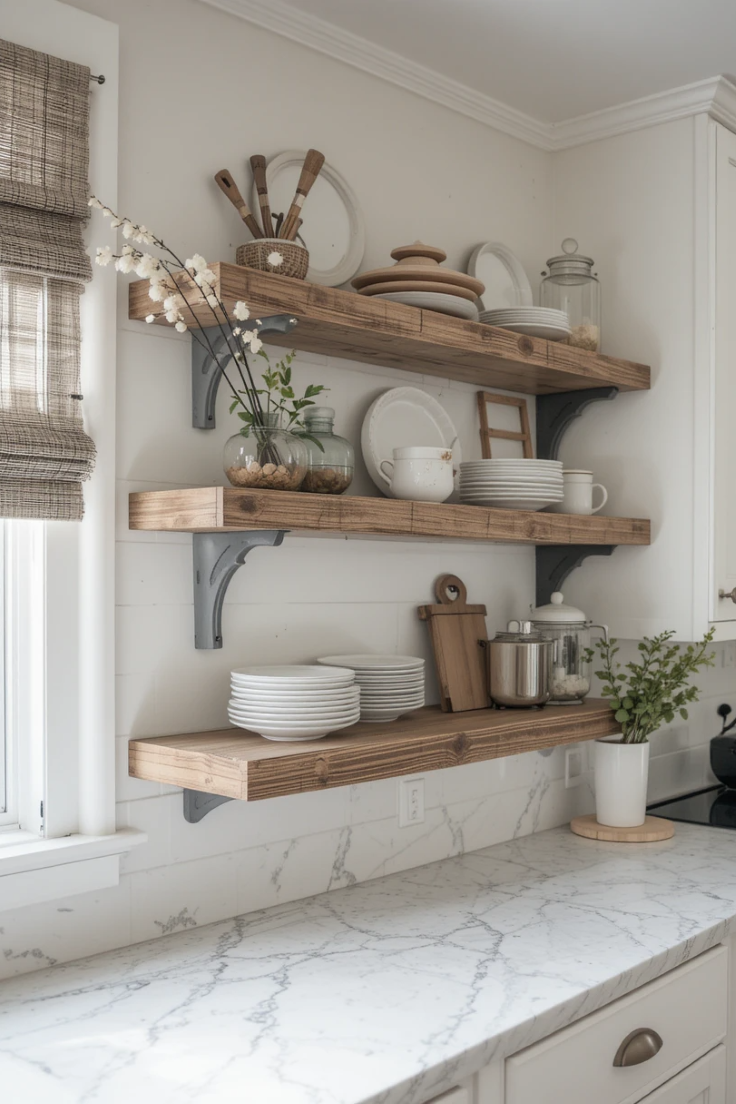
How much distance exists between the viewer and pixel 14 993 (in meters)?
1.53

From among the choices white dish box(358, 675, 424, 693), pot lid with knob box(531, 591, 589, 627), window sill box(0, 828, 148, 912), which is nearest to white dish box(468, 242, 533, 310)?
pot lid with knob box(531, 591, 589, 627)

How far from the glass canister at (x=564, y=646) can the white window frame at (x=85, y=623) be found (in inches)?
40.5

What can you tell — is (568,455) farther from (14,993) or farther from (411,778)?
(14,993)

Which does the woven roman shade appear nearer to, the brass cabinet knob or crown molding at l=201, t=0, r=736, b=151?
crown molding at l=201, t=0, r=736, b=151

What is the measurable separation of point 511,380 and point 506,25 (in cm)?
72

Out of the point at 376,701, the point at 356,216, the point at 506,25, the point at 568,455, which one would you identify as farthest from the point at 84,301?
the point at 568,455

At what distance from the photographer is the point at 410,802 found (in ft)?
7.25

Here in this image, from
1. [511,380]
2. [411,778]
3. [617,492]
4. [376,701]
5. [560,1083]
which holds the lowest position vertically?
[560,1083]

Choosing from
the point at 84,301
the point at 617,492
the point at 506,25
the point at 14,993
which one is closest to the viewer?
the point at 14,993

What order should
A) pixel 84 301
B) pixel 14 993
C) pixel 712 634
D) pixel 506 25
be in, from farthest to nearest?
pixel 712 634 → pixel 506 25 → pixel 84 301 → pixel 14 993

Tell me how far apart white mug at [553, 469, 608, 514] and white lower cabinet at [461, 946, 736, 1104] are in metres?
0.97

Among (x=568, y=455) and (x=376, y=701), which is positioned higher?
(x=568, y=455)

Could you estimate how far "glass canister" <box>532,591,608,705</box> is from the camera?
2.36 m

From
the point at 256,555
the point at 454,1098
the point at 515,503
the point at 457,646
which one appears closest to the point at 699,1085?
the point at 454,1098
